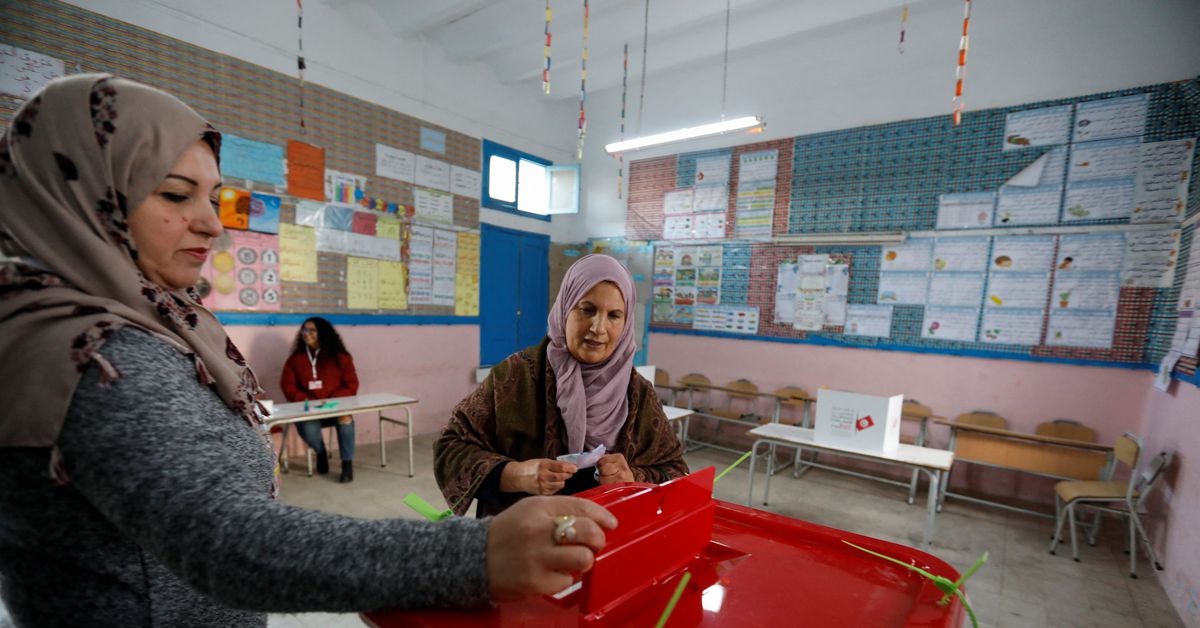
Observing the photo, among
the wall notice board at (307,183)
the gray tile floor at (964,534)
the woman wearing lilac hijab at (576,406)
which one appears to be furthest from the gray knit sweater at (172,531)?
the wall notice board at (307,183)

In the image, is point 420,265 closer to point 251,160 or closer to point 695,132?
point 251,160

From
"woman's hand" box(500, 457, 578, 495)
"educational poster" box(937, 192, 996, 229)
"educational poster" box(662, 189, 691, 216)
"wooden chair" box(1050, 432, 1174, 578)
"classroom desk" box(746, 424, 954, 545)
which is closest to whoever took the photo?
"woman's hand" box(500, 457, 578, 495)

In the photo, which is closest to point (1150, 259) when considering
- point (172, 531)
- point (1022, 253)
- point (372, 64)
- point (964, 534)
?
point (1022, 253)

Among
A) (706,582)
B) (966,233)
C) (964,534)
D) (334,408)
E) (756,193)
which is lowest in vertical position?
(964,534)

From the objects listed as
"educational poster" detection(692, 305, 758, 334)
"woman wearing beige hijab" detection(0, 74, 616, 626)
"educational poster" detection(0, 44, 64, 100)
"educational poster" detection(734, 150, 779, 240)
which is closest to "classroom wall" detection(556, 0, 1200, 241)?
"educational poster" detection(734, 150, 779, 240)

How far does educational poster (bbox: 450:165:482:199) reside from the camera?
16.2 ft

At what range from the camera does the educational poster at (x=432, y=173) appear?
4664mm

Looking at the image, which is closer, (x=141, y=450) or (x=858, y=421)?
→ (x=141, y=450)

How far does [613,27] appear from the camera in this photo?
4.31 m

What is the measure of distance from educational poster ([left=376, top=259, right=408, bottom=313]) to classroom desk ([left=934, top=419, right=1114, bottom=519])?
4.76m

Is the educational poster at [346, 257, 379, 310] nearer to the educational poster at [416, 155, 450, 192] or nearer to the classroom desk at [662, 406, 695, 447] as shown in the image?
the educational poster at [416, 155, 450, 192]

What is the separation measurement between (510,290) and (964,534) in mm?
4670

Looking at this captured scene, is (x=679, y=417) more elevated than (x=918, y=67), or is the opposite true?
(x=918, y=67)

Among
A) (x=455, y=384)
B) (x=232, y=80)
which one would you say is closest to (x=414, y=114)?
(x=232, y=80)
